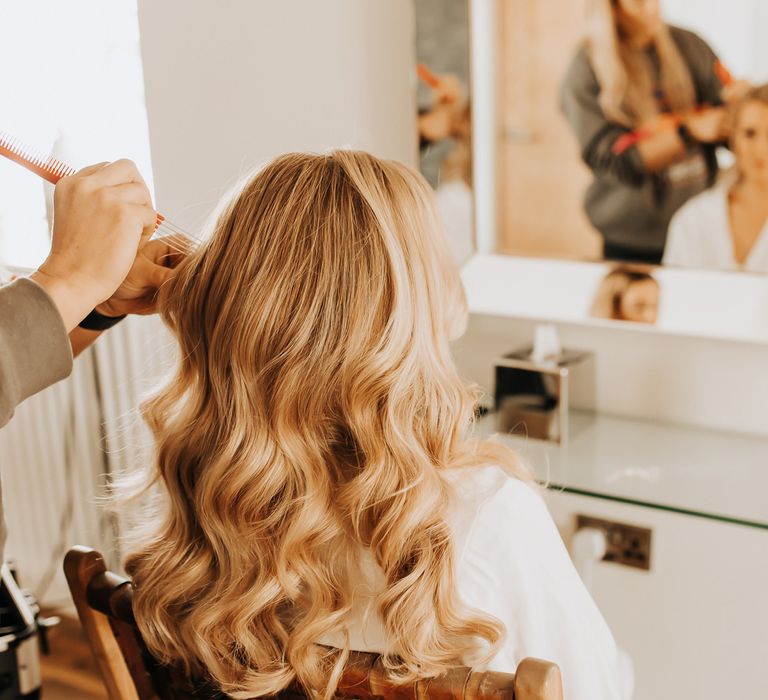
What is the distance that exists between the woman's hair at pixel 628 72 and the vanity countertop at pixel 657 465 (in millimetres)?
525

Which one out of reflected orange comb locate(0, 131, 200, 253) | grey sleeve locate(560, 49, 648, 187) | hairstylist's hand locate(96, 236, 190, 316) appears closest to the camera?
reflected orange comb locate(0, 131, 200, 253)

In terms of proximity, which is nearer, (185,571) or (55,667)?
(185,571)

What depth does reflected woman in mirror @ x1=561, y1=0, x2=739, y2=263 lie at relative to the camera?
1.40 metres

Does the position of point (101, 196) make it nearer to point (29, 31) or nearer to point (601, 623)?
point (601, 623)

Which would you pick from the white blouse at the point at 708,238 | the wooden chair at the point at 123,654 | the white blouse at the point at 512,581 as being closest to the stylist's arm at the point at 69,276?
the wooden chair at the point at 123,654

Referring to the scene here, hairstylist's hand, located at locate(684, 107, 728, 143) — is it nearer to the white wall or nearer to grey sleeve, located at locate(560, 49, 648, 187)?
grey sleeve, located at locate(560, 49, 648, 187)

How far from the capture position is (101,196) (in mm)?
773

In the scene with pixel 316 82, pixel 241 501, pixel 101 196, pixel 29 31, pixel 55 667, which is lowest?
pixel 55 667

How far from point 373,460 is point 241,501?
0.42 ft

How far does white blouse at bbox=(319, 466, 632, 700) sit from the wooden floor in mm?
1429

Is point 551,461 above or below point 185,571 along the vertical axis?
below

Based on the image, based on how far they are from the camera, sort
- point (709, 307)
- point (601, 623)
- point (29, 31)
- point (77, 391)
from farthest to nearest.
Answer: point (77, 391)
point (29, 31)
point (709, 307)
point (601, 623)

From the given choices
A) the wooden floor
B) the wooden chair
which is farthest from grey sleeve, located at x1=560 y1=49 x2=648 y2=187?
the wooden floor

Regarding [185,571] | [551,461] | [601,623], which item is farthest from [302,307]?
[551,461]
